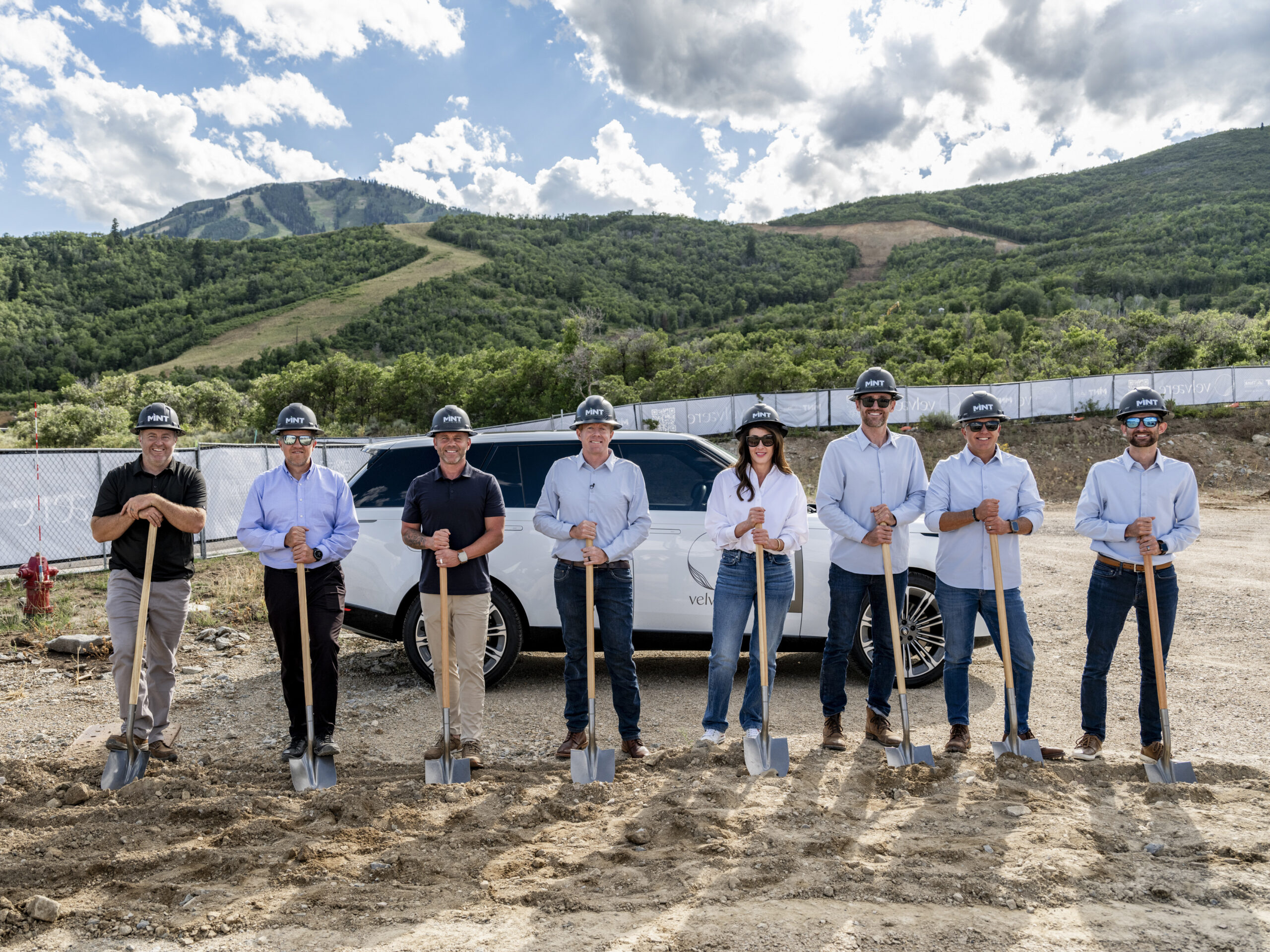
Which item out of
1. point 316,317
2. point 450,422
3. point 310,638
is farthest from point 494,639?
point 316,317

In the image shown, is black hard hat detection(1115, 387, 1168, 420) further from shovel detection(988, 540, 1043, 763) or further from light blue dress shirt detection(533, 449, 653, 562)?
light blue dress shirt detection(533, 449, 653, 562)

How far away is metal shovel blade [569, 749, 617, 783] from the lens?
431 centimetres

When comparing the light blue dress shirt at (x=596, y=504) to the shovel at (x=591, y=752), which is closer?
the shovel at (x=591, y=752)

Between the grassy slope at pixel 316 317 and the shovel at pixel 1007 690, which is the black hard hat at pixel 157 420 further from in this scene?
the grassy slope at pixel 316 317

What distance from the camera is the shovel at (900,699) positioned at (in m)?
4.39

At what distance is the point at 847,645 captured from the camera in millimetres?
4820

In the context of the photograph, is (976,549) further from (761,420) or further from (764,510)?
(761,420)

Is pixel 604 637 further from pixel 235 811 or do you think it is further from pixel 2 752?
pixel 2 752

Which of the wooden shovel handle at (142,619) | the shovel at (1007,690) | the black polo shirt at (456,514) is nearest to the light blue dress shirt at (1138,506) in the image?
the shovel at (1007,690)

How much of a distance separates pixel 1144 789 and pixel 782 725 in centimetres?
209

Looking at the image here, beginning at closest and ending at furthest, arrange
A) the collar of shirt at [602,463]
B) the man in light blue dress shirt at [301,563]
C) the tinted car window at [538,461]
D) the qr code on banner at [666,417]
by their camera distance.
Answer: the man in light blue dress shirt at [301,563], the collar of shirt at [602,463], the tinted car window at [538,461], the qr code on banner at [666,417]

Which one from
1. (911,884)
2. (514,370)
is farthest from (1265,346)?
(911,884)

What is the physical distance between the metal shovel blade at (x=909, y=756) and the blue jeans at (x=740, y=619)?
2.46 ft

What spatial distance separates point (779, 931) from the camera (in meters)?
2.79
